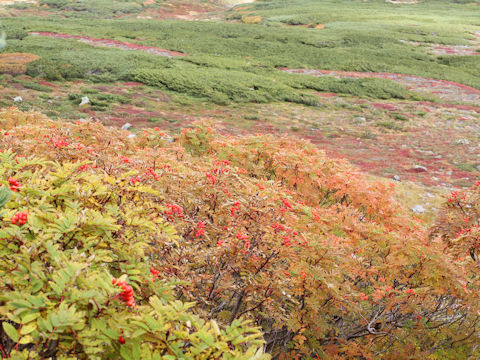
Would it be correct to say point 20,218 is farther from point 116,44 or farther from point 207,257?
point 116,44

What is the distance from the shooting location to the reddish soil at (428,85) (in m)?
30.4

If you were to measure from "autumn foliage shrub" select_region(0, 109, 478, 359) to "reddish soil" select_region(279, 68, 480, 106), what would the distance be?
95.8 feet

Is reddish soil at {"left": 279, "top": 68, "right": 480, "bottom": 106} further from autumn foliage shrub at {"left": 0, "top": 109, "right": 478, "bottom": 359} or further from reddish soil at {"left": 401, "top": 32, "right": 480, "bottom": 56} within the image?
autumn foliage shrub at {"left": 0, "top": 109, "right": 478, "bottom": 359}

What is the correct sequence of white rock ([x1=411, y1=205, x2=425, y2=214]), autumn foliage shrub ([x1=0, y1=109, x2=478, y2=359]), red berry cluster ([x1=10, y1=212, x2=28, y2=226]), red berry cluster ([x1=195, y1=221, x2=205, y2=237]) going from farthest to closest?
1. white rock ([x1=411, y1=205, x2=425, y2=214])
2. red berry cluster ([x1=195, y1=221, x2=205, y2=237])
3. red berry cluster ([x1=10, y1=212, x2=28, y2=226])
4. autumn foliage shrub ([x1=0, y1=109, x2=478, y2=359])

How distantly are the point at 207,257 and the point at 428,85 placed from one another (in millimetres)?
37563

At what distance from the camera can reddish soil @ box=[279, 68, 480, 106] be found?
3041 centimetres

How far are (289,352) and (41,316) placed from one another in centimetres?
383

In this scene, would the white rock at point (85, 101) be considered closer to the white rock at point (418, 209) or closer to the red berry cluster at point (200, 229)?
the white rock at point (418, 209)

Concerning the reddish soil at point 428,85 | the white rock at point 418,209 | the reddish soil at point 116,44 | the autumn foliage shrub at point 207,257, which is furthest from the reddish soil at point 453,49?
the autumn foliage shrub at point 207,257

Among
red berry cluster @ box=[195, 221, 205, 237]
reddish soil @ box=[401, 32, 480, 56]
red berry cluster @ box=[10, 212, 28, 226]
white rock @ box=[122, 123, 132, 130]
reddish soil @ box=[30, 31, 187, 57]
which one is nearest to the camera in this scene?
red berry cluster @ box=[10, 212, 28, 226]

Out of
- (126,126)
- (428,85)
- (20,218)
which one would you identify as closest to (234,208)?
(20,218)

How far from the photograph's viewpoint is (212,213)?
389cm

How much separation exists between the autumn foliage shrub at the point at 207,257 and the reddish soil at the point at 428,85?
95.8 ft

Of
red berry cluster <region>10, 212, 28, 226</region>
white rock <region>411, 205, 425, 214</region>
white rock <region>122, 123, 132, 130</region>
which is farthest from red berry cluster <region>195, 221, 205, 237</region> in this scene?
white rock <region>122, 123, 132, 130</region>
